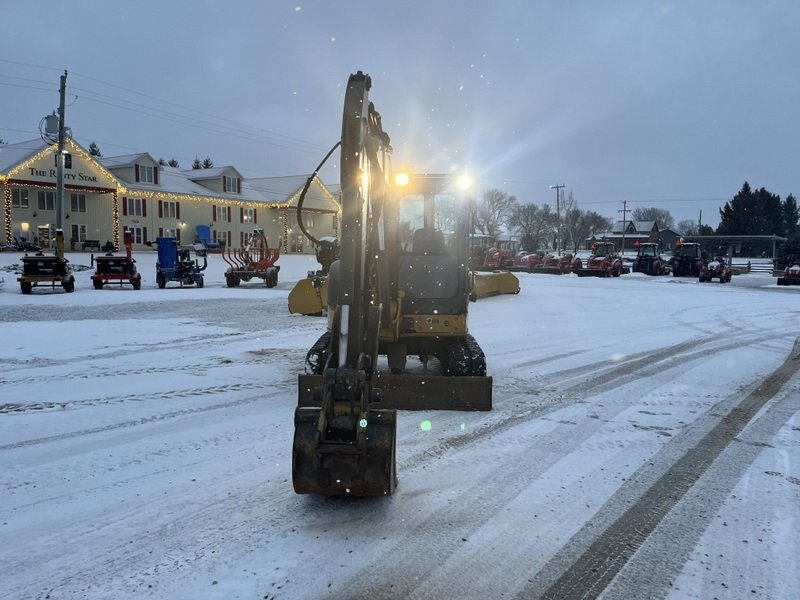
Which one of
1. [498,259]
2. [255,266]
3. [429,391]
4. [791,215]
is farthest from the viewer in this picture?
[791,215]

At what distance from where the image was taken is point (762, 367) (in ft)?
29.9

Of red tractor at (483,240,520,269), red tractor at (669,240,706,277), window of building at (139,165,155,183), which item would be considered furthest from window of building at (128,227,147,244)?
red tractor at (669,240,706,277)

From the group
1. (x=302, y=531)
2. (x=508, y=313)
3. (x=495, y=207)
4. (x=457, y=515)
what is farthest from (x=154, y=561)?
(x=495, y=207)

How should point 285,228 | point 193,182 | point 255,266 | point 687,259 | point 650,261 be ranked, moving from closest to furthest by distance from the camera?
point 255,266
point 687,259
point 650,261
point 193,182
point 285,228

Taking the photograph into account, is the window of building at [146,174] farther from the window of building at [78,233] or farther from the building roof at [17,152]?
the building roof at [17,152]

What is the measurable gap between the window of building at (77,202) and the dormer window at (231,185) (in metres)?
12.2

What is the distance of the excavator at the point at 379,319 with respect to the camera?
3.74 m

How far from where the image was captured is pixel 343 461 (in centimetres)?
372

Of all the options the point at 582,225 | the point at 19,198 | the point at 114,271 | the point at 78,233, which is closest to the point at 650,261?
the point at 114,271

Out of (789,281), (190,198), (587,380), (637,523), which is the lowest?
(637,523)

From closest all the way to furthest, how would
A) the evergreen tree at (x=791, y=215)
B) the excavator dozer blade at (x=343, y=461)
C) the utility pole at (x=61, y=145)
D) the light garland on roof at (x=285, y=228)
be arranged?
the excavator dozer blade at (x=343, y=461) → the utility pole at (x=61, y=145) → the light garland on roof at (x=285, y=228) → the evergreen tree at (x=791, y=215)

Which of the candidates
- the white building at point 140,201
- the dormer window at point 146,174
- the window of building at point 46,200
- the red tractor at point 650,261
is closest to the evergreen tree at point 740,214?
the red tractor at point 650,261

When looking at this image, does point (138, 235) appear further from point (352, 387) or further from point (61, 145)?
point (352, 387)

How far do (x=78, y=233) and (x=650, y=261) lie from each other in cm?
3898
